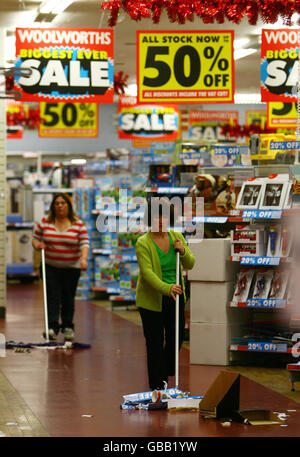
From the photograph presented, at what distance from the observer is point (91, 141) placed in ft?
89.5

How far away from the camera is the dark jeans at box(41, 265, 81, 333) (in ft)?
37.0

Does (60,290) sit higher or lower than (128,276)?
higher

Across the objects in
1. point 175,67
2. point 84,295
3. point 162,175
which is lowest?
point 84,295

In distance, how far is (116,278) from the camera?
15.6m

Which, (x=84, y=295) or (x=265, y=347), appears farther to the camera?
(x=84, y=295)

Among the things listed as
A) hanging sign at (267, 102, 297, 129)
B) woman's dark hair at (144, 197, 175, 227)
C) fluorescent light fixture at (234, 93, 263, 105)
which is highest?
fluorescent light fixture at (234, 93, 263, 105)

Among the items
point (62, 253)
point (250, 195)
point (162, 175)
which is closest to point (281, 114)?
point (162, 175)

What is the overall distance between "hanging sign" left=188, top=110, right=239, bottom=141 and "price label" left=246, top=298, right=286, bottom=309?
1237 cm

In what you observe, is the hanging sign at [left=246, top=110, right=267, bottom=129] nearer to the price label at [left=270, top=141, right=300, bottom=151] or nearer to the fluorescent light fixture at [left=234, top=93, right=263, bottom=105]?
the fluorescent light fixture at [left=234, top=93, right=263, bottom=105]

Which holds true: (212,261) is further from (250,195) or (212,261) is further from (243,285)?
(250,195)

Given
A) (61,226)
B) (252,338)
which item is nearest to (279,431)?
(252,338)

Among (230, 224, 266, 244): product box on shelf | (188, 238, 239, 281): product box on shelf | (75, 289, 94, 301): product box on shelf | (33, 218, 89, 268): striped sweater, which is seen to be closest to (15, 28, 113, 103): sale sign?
(33, 218, 89, 268): striped sweater

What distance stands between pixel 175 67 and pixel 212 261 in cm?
325

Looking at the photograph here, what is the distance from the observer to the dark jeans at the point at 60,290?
11.3 meters
